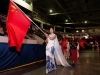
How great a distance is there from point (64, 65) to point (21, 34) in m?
2.81

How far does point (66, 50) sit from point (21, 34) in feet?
19.0

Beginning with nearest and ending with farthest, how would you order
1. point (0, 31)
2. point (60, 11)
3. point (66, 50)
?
point (0, 31)
point (66, 50)
point (60, 11)

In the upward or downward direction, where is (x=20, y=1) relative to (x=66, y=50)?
upward

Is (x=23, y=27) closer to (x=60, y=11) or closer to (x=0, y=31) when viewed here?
(x=0, y=31)

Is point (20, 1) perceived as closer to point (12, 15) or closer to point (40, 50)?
point (40, 50)

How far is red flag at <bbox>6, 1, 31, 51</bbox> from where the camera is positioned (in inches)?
166

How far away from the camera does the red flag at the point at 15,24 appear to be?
13.8 ft

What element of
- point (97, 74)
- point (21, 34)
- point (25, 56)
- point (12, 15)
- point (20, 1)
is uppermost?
point (20, 1)

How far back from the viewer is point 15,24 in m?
4.30

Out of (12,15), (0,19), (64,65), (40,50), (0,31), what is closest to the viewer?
(12,15)

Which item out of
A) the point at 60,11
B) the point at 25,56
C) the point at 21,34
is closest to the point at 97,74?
the point at 21,34

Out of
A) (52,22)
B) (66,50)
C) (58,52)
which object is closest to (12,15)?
(58,52)

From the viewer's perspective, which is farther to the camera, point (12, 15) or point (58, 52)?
point (58, 52)

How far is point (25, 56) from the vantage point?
6547mm
